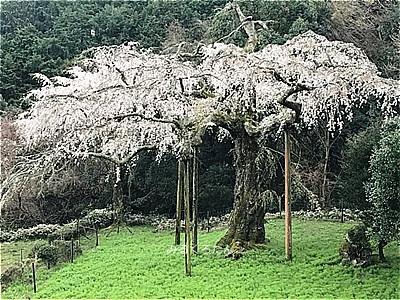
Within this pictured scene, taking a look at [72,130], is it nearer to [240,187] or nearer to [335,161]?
[240,187]

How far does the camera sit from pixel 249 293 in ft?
20.9

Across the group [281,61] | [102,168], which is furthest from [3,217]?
[281,61]

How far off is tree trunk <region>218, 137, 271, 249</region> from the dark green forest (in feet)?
10.1

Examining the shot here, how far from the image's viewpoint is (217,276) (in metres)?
7.09

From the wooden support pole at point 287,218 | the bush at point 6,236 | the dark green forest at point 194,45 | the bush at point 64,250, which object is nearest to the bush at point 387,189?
the wooden support pole at point 287,218

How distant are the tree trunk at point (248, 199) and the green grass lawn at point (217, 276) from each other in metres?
0.29

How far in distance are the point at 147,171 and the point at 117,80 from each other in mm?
5413

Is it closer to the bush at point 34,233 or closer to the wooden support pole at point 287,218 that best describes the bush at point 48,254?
the bush at point 34,233

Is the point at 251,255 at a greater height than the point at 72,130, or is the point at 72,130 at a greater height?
the point at 72,130

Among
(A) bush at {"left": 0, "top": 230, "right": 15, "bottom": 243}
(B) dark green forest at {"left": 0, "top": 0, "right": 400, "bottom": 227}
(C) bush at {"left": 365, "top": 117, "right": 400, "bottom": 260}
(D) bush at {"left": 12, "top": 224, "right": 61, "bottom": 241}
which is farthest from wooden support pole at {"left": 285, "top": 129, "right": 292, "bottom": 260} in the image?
(A) bush at {"left": 0, "top": 230, "right": 15, "bottom": 243}

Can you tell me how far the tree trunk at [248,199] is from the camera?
846cm

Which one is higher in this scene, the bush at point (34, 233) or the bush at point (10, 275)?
the bush at point (34, 233)

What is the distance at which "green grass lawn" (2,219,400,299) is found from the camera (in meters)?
6.46

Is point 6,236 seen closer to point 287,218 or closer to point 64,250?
point 64,250
